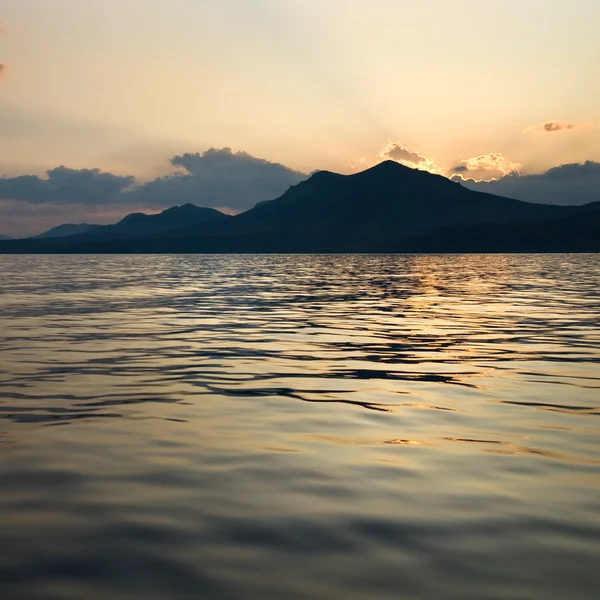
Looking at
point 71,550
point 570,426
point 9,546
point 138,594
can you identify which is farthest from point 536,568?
point 570,426

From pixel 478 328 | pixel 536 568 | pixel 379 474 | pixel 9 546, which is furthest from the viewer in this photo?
pixel 478 328

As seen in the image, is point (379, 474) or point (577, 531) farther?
point (379, 474)

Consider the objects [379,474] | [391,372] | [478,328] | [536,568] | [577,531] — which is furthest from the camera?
[478,328]

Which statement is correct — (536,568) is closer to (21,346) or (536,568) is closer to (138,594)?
(138,594)

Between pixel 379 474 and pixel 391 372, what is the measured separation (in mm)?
9153

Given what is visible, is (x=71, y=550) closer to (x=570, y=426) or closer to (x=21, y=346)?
(x=570, y=426)

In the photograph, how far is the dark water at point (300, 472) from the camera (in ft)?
22.5

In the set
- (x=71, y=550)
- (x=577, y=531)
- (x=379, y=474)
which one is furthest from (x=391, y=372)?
(x=71, y=550)

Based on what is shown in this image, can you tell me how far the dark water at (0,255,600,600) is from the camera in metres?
6.87

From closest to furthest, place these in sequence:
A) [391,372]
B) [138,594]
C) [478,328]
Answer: [138,594], [391,372], [478,328]

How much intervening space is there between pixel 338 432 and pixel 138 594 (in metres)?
6.68

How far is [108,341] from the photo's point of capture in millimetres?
26031

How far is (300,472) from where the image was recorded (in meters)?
10.3

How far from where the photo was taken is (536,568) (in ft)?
23.0
